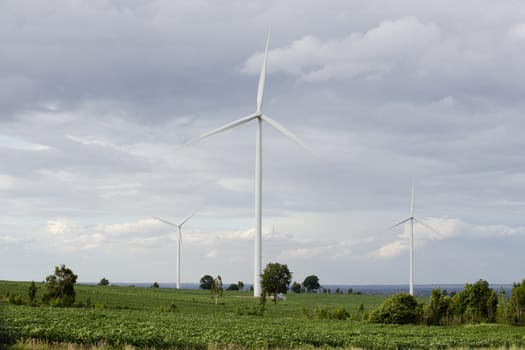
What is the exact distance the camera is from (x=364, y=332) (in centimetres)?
5322

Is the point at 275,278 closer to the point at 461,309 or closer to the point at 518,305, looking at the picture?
the point at 461,309

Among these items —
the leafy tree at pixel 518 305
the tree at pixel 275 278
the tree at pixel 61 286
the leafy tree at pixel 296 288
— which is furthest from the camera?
the leafy tree at pixel 296 288

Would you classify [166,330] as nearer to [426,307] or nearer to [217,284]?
[426,307]

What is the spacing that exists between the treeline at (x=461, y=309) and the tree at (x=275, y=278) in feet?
150

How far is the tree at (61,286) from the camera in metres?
76.7

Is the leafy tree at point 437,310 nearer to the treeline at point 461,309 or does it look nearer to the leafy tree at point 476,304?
the treeline at point 461,309

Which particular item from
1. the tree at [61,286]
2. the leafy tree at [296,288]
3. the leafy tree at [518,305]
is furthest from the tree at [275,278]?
the leafy tree at [296,288]

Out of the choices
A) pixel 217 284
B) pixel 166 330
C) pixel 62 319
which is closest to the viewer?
pixel 166 330

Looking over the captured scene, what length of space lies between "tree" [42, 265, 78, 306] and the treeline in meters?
33.4

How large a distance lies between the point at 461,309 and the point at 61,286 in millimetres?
42679

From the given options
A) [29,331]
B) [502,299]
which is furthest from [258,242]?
[29,331]

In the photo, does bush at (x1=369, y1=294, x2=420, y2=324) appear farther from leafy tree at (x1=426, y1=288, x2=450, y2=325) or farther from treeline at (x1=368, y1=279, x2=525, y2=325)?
leafy tree at (x1=426, y1=288, x2=450, y2=325)

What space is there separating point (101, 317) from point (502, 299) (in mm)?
38711

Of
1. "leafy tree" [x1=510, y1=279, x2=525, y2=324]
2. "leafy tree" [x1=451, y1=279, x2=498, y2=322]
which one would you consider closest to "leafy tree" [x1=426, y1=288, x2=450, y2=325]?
"leafy tree" [x1=451, y1=279, x2=498, y2=322]
